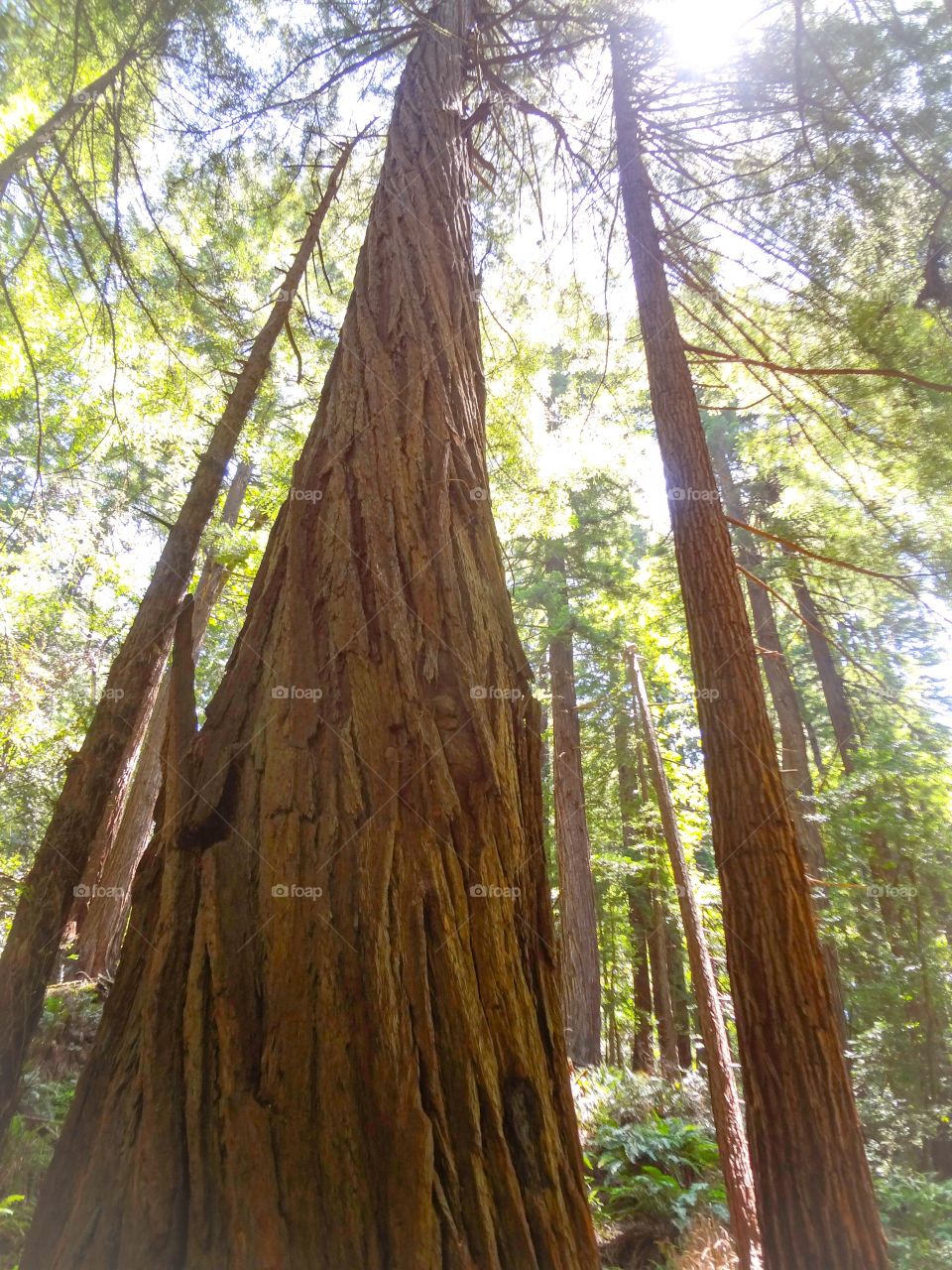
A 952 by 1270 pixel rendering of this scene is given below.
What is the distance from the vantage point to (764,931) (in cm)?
343

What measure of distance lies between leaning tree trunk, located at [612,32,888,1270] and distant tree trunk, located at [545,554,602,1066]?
4.47 metres

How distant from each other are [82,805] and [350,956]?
2.33m

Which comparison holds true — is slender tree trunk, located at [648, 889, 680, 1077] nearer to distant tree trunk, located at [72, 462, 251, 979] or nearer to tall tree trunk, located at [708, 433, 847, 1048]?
tall tree trunk, located at [708, 433, 847, 1048]

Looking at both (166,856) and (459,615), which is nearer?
(166,856)

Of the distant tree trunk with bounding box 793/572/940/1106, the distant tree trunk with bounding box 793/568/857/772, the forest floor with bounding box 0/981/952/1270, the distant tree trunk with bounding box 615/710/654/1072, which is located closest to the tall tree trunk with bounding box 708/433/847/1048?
the distant tree trunk with bounding box 793/568/857/772

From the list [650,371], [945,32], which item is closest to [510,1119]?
[650,371]

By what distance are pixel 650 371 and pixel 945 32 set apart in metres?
2.55

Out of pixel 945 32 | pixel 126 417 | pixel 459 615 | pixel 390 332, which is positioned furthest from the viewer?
pixel 126 417

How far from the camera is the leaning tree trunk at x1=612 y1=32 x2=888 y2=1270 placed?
289 cm


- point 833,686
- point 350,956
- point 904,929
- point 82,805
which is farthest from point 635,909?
point 350,956

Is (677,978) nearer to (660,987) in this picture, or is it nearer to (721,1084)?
(660,987)

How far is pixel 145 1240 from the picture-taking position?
106 cm

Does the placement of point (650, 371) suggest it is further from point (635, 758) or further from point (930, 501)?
point (635, 758)

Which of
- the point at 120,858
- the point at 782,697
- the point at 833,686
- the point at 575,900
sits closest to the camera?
the point at 120,858
